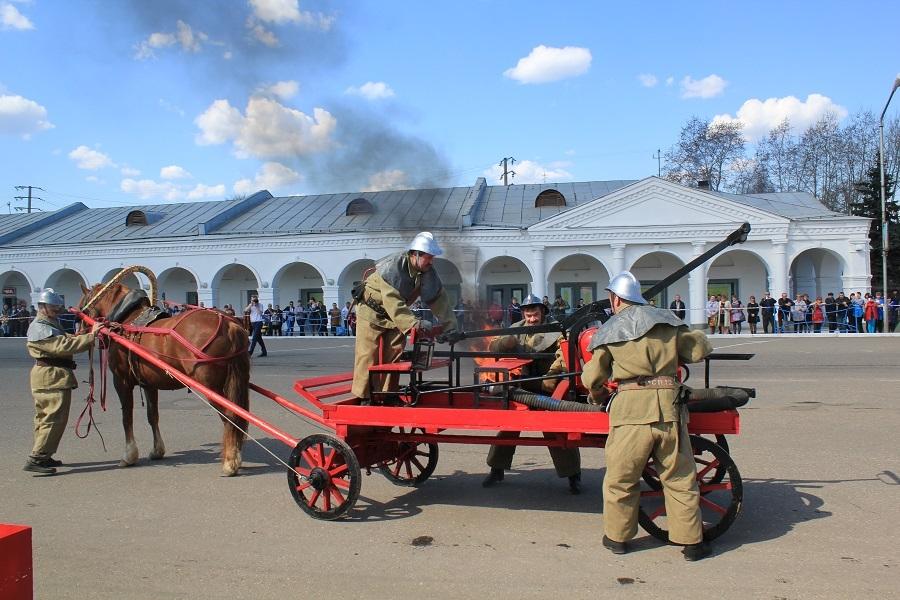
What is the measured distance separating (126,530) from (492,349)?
3.26 metres

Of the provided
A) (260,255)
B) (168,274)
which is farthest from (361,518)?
(168,274)

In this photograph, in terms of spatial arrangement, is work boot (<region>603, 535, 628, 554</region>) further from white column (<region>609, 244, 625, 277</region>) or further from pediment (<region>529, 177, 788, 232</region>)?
pediment (<region>529, 177, 788, 232</region>)

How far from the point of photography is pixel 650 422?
4570mm

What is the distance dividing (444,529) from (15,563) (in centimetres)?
322

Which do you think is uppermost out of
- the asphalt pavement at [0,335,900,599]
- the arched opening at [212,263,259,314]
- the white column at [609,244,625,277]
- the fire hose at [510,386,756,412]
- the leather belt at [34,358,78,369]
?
the white column at [609,244,625,277]

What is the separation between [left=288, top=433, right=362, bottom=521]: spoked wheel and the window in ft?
101

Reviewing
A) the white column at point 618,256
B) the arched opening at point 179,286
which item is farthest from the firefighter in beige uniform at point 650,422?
the arched opening at point 179,286

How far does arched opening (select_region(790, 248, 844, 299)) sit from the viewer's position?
31.8 meters

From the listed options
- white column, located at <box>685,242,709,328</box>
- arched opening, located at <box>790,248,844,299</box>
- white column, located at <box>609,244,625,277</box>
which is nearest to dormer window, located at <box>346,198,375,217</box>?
white column, located at <box>609,244,625,277</box>

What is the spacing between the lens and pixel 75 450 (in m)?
8.48

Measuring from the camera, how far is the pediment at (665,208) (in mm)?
30156

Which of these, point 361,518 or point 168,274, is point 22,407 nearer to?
point 361,518

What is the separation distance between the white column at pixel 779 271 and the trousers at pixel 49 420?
93.2ft

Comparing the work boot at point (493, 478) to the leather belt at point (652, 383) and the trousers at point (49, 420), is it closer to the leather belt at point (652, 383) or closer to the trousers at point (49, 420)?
the leather belt at point (652, 383)
